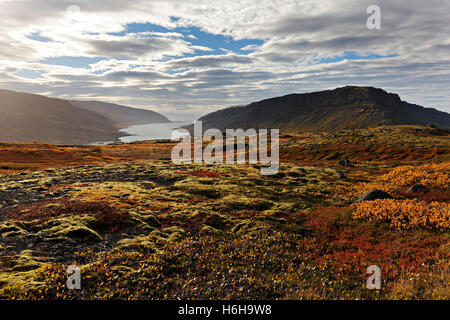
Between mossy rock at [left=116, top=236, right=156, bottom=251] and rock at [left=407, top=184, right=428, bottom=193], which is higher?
rock at [left=407, top=184, right=428, bottom=193]

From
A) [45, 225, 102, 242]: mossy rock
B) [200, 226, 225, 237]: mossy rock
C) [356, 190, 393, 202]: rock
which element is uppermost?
[356, 190, 393, 202]: rock

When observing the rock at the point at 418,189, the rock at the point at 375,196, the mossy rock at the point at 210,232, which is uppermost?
the rock at the point at 418,189

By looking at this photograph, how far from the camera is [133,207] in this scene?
22938 mm

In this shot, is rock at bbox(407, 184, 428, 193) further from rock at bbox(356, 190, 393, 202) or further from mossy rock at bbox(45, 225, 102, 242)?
mossy rock at bbox(45, 225, 102, 242)

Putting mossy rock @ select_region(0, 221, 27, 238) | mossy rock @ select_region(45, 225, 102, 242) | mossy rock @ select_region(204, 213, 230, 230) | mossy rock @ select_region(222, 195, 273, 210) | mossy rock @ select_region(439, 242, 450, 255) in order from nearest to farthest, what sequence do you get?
1. mossy rock @ select_region(439, 242, 450, 255)
2. mossy rock @ select_region(45, 225, 102, 242)
3. mossy rock @ select_region(0, 221, 27, 238)
4. mossy rock @ select_region(204, 213, 230, 230)
5. mossy rock @ select_region(222, 195, 273, 210)

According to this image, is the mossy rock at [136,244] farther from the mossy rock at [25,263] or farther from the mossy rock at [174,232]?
the mossy rock at [25,263]

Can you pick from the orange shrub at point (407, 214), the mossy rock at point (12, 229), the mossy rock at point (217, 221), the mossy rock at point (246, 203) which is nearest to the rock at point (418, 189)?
the orange shrub at point (407, 214)

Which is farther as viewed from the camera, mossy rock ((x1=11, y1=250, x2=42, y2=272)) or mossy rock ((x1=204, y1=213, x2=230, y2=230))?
mossy rock ((x1=204, y1=213, x2=230, y2=230))

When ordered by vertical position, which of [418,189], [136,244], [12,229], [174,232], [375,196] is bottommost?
[174,232]

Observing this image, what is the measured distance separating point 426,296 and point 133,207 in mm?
21410

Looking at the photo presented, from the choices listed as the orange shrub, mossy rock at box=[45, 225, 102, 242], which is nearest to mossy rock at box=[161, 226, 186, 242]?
mossy rock at box=[45, 225, 102, 242]

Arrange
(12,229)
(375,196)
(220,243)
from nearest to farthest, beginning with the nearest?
(220,243) → (12,229) → (375,196)

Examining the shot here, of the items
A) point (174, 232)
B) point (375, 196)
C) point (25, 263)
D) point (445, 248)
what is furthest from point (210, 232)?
point (375, 196)

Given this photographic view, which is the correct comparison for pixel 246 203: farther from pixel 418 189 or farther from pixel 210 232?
pixel 418 189
